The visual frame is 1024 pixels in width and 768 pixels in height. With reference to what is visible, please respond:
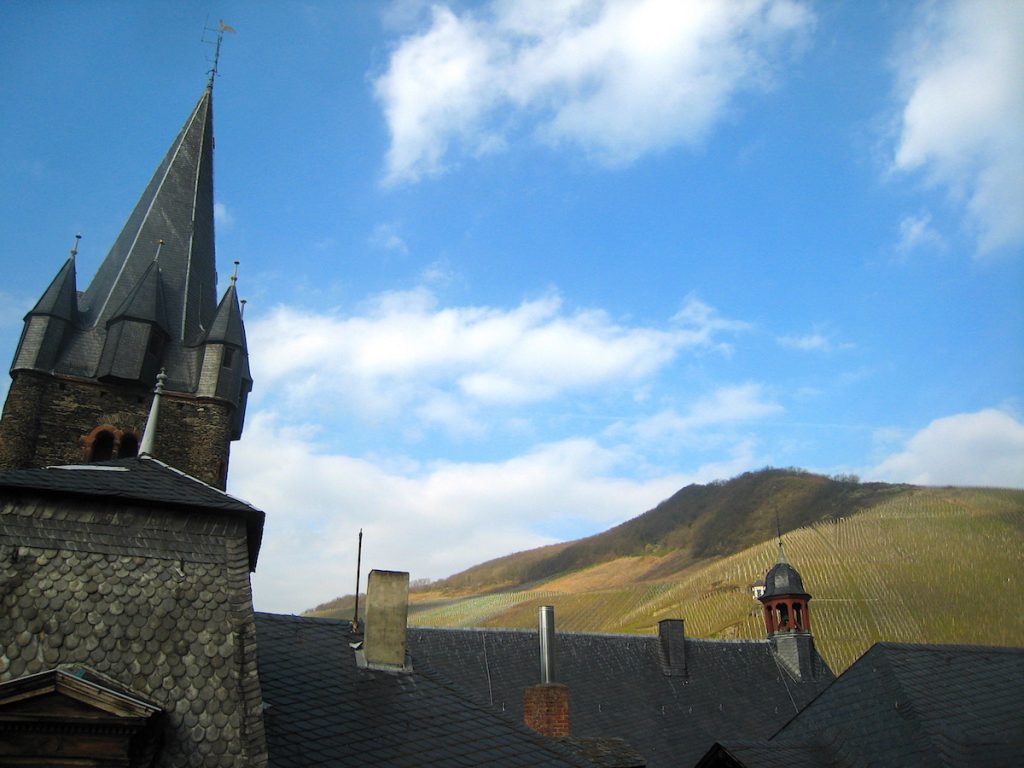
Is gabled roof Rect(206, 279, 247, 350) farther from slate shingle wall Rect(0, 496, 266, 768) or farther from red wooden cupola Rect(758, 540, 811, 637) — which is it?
red wooden cupola Rect(758, 540, 811, 637)

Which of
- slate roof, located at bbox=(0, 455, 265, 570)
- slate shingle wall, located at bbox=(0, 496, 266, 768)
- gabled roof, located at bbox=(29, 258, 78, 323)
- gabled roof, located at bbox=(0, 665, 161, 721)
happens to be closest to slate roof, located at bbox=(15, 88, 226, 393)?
gabled roof, located at bbox=(29, 258, 78, 323)

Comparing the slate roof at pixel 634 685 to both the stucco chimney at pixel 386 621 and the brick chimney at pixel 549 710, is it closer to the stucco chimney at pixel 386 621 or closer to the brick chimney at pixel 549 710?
the brick chimney at pixel 549 710

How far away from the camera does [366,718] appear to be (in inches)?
383

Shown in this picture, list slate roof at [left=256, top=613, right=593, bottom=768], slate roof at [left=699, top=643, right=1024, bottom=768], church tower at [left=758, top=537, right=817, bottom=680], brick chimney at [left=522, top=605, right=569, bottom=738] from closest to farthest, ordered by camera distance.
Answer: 1. slate roof at [left=256, top=613, right=593, bottom=768]
2. slate roof at [left=699, top=643, right=1024, bottom=768]
3. brick chimney at [left=522, top=605, right=569, bottom=738]
4. church tower at [left=758, top=537, right=817, bottom=680]

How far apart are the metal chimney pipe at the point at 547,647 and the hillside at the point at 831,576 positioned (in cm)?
3713

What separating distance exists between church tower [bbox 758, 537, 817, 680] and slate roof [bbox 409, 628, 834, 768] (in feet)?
3.98

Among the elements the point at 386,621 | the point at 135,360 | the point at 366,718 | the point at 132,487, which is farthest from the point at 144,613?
the point at 135,360

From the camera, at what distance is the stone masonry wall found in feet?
71.9

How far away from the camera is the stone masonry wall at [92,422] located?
71.9 ft

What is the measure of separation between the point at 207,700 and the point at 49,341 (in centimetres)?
1912

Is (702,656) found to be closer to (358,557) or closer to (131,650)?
(358,557)

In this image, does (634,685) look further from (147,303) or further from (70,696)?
(70,696)

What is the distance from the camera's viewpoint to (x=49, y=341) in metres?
23.4

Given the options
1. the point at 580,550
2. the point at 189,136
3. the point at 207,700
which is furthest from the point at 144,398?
the point at 580,550
